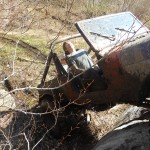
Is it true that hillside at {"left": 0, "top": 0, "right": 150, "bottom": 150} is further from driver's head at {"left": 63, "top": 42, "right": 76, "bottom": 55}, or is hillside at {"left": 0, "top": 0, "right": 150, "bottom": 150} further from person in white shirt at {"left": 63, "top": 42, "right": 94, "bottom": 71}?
person in white shirt at {"left": 63, "top": 42, "right": 94, "bottom": 71}

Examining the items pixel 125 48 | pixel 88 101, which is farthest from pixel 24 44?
pixel 125 48

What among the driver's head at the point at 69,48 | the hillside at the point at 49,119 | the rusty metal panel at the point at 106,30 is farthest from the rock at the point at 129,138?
the driver's head at the point at 69,48

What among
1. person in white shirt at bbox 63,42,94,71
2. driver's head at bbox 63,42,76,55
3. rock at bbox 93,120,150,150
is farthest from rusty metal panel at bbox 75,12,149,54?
rock at bbox 93,120,150,150

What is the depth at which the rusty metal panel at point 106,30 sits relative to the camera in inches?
220

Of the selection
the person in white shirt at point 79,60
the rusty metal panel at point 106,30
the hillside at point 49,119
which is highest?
the rusty metal panel at point 106,30

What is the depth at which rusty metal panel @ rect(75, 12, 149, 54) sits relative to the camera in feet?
18.3

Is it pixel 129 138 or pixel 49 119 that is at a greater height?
pixel 129 138

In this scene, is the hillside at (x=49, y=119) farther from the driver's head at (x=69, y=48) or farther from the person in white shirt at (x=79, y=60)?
the person in white shirt at (x=79, y=60)

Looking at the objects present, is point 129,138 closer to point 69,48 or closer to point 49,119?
point 69,48

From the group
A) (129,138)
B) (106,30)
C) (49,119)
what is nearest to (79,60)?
(106,30)

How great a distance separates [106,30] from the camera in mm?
5793

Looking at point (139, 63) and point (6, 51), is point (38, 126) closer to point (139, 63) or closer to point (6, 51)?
point (139, 63)

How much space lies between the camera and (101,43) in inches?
219

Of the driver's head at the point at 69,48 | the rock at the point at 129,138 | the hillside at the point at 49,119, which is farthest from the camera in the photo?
the driver's head at the point at 69,48
